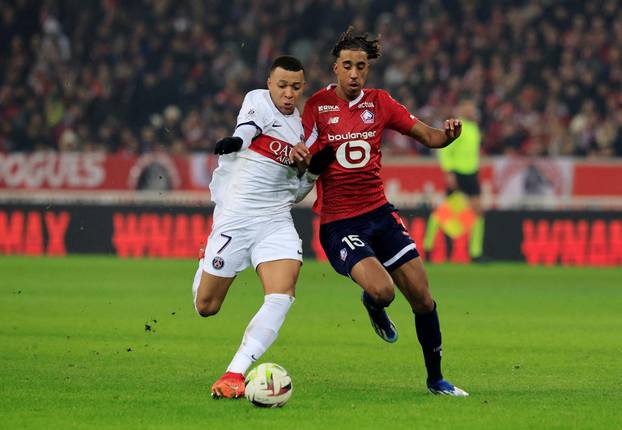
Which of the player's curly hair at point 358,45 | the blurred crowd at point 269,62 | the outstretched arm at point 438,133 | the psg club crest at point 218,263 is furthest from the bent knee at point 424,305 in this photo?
the blurred crowd at point 269,62

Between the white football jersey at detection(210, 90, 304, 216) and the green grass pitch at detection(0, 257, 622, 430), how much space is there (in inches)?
47.1

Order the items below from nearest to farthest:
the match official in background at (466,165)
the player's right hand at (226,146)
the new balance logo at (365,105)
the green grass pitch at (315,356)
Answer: the green grass pitch at (315,356) < the player's right hand at (226,146) < the new balance logo at (365,105) < the match official in background at (466,165)

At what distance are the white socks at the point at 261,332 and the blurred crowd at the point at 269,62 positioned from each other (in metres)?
15.3

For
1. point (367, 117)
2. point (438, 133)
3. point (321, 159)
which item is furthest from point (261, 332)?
point (438, 133)

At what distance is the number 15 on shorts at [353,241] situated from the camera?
8094 mm

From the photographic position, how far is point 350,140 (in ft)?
27.1

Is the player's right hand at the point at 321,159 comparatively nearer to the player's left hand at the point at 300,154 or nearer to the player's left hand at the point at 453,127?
the player's left hand at the point at 300,154

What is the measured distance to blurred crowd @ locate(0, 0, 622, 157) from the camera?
76.9ft

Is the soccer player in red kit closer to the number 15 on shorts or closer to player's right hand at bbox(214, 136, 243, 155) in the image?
the number 15 on shorts

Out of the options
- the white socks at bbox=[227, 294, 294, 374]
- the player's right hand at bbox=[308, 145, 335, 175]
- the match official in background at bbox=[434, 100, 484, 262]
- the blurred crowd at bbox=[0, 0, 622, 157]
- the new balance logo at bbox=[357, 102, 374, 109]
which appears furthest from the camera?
the blurred crowd at bbox=[0, 0, 622, 157]

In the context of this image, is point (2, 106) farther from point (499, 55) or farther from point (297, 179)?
point (297, 179)

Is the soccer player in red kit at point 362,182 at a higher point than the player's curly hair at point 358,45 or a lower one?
lower

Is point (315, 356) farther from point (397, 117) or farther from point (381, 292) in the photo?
point (397, 117)

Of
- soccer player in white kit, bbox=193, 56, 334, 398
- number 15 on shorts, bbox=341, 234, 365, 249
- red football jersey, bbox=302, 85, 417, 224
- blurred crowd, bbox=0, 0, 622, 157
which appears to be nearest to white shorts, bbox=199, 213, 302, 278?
soccer player in white kit, bbox=193, 56, 334, 398
